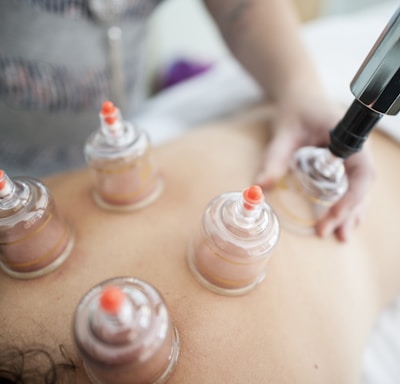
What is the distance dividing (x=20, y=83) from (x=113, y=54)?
22 cm

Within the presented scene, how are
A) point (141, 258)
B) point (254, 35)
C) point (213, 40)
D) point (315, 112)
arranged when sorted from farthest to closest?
point (213, 40), point (254, 35), point (315, 112), point (141, 258)

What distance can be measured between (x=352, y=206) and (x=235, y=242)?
0.91ft

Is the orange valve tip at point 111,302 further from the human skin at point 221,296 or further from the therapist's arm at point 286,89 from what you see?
the therapist's arm at point 286,89

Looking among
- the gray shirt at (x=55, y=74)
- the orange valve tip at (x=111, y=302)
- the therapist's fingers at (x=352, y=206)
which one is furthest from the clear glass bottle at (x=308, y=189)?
the gray shirt at (x=55, y=74)

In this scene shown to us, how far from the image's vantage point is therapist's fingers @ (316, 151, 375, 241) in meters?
0.59

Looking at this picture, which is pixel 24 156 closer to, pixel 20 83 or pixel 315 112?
pixel 20 83

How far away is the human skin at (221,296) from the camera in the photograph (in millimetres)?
448

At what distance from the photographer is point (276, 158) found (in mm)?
619

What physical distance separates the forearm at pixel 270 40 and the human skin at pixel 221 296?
0.65 ft

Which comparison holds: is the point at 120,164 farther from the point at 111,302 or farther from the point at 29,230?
the point at 111,302

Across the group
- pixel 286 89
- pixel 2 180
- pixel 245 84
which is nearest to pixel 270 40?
pixel 286 89

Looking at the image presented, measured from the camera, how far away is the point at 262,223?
0.46 metres

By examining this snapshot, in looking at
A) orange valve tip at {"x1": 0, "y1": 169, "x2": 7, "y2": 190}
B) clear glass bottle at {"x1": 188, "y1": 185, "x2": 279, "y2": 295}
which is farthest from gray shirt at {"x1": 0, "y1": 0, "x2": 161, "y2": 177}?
clear glass bottle at {"x1": 188, "y1": 185, "x2": 279, "y2": 295}

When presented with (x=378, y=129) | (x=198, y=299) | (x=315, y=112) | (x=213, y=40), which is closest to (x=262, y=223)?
(x=198, y=299)
